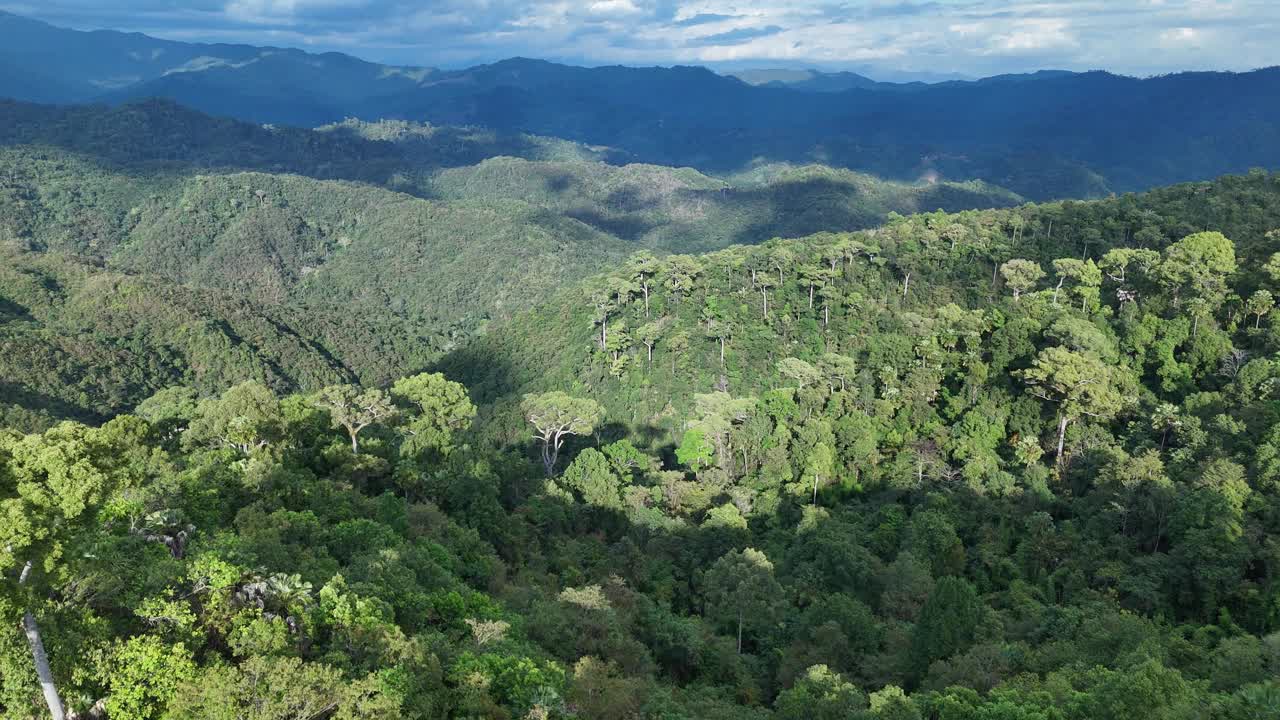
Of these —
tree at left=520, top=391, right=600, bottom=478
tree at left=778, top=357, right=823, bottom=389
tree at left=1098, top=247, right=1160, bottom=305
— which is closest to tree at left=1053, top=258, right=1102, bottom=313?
tree at left=1098, top=247, right=1160, bottom=305

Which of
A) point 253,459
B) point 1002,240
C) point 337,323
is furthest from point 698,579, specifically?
point 337,323

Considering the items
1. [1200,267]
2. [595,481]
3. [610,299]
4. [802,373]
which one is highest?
[1200,267]

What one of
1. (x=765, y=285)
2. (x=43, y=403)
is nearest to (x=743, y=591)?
(x=765, y=285)

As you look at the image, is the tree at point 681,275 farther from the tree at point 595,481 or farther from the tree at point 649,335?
the tree at point 595,481

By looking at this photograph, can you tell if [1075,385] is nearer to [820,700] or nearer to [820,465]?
[820,465]

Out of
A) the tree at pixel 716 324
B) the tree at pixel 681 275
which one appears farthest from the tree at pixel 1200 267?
the tree at pixel 681 275

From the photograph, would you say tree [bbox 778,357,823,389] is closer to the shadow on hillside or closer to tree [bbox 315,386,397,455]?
tree [bbox 315,386,397,455]
